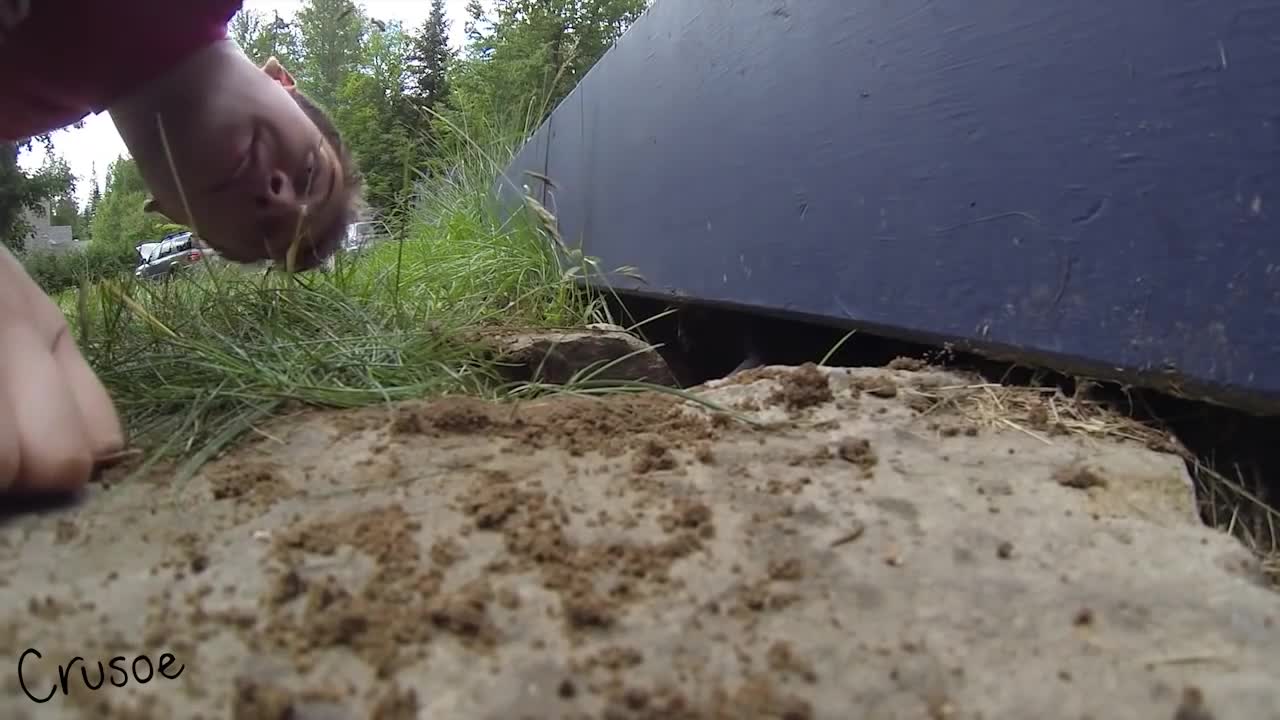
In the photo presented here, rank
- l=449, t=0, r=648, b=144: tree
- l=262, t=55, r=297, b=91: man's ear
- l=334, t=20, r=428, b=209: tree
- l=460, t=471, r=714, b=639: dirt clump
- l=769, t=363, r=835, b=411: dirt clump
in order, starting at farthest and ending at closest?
l=334, t=20, r=428, b=209: tree, l=449, t=0, r=648, b=144: tree, l=262, t=55, r=297, b=91: man's ear, l=769, t=363, r=835, b=411: dirt clump, l=460, t=471, r=714, b=639: dirt clump

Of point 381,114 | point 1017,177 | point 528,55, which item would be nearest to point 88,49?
point 1017,177

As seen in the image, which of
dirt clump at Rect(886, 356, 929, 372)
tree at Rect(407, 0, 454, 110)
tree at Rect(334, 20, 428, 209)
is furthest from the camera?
tree at Rect(407, 0, 454, 110)

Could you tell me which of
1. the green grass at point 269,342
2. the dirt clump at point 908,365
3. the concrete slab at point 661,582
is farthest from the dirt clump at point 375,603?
the dirt clump at point 908,365

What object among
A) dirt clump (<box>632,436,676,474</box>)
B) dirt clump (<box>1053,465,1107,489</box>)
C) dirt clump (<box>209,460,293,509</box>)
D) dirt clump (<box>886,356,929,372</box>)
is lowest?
dirt clump (<box>1053,465,1107,489</box>)

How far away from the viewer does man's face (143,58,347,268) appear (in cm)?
137

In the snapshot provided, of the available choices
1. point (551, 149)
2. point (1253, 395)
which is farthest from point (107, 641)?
point (551, 149)

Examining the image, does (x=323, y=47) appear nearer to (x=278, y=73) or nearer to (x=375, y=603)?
(x=278, y=73)

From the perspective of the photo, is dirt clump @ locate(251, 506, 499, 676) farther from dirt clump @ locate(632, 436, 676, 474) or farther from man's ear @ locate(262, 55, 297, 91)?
man's ear @ locate(262, 55, 297, 91)

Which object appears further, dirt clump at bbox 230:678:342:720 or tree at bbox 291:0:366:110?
tree at bbox 291:0:366:110

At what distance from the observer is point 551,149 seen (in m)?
4.12

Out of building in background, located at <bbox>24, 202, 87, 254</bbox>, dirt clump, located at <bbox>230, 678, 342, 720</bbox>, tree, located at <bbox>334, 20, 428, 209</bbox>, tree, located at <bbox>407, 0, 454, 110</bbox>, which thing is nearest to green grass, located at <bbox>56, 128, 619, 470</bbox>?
dirt clump, located at <bbox>230, 678, 342, 720</bbox>

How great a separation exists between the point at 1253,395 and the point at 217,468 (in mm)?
1211

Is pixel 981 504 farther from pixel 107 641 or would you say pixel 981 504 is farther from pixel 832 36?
pixel 832 36

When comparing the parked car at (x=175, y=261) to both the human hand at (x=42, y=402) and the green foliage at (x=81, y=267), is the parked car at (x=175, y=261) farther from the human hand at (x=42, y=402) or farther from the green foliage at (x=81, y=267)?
the human hand at (x=42, y=402)
